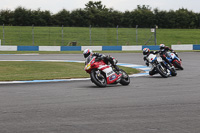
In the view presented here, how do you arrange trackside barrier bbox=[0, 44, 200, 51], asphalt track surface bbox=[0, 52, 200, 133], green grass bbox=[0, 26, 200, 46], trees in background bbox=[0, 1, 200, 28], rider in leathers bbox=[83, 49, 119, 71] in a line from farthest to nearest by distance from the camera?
trees in background bbox=[0, 1, 200, 28], green grass bbox=[0, 26, 200, 46], trackside barrier bbox=[0, 44, 200, 51], rider in leathers bbox=[83, 49, 119, 71], asphalt track surface bbox=[0, 52, 200, 133]

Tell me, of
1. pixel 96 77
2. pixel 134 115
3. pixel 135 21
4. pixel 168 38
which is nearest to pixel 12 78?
pixel 96 77

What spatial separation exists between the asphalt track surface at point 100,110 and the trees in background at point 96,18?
54.7 m

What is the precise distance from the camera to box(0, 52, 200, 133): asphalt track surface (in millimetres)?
5652

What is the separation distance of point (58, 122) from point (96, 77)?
18.0 feet

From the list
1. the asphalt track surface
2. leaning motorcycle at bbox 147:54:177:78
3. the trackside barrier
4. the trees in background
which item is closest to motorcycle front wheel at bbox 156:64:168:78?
leaning motorcycle at bbox 147:54:177:78

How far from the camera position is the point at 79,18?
67.2 m

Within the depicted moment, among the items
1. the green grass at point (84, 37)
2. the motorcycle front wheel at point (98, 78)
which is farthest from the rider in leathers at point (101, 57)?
the green grass at point (84, 37)

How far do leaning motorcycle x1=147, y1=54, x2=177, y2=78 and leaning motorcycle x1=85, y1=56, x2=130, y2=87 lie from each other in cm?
285

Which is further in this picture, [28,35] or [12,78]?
[28,35]

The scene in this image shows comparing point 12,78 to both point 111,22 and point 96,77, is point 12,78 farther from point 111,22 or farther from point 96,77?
point 111,22

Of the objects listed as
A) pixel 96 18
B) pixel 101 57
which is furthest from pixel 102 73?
pixel 96 18

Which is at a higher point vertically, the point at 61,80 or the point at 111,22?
the point at 111,22

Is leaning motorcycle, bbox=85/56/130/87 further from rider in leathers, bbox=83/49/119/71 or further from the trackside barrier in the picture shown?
the trackside barrier

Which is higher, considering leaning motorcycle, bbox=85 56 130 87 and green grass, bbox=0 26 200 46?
green grass, bbox=0 26 200 46
